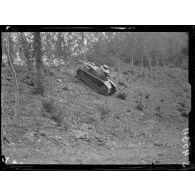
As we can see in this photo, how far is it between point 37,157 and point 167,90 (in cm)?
272

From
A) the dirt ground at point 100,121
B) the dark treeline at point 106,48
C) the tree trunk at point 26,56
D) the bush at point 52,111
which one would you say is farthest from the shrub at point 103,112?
the tree trunk at point 26,56

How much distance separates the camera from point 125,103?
1103 cm

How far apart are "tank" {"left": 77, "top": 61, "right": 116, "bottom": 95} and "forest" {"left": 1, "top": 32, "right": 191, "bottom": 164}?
0.32ft

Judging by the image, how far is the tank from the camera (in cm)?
1098

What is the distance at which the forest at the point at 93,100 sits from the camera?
1059 cm

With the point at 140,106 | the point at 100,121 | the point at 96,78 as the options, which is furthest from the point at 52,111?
the point at 140,106

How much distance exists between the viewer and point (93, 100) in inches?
432

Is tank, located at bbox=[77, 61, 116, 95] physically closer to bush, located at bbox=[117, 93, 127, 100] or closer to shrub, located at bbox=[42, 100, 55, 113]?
bush, located at bbox=[117, 93, 127, 100]

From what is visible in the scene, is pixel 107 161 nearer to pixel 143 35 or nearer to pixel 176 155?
pixel 176 155

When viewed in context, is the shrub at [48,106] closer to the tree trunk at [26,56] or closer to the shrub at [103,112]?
the tree trunk at [26,56]

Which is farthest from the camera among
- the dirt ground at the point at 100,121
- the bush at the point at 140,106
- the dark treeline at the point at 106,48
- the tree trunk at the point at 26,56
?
the bush at the point at 140,106

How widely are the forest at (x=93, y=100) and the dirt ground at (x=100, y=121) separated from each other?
0.06ft

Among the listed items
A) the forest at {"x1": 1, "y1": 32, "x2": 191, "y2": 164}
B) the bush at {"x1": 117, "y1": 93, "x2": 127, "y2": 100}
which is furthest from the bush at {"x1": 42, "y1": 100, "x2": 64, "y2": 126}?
the bush at {"x1": 117, "y1": 93, "x2": 127, "y2": 100}

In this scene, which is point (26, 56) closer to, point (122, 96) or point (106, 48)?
point (106, 48)
